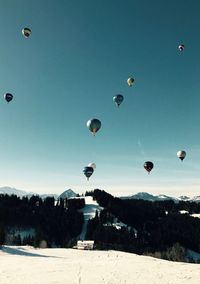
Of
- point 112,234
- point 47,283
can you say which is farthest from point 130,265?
point 112,234

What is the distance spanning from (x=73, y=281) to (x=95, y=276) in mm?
3421

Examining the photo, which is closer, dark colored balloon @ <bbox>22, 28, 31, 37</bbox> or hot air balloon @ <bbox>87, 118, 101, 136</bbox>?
hot air balloon @ <bbox>87, 118, 101, 136</bbox>

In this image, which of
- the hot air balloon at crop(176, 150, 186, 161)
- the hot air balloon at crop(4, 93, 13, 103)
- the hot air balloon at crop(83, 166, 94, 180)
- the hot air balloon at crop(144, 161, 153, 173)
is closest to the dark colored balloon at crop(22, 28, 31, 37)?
the hot air balloon at crop(4, 93, 13, 103)

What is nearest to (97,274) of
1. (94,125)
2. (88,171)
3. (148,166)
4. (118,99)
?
(94,125)

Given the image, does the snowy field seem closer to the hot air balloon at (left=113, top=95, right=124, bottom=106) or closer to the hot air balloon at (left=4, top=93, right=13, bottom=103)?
the hot air balloon at (left=113, top=95, right=124, bottom=106)

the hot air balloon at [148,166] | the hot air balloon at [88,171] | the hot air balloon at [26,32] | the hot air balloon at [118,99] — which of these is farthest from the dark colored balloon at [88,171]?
the hot air balloon at [26,32]

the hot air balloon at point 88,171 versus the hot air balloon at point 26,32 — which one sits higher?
the hot air balloon at point 26,32

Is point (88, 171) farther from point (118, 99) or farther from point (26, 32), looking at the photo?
point (26, 32)

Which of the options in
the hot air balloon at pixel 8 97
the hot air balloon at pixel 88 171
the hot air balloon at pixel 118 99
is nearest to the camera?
the hot air balloon at pixel 118 99

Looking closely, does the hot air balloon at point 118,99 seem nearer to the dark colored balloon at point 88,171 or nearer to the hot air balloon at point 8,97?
the dark colored balloon at point 88,171

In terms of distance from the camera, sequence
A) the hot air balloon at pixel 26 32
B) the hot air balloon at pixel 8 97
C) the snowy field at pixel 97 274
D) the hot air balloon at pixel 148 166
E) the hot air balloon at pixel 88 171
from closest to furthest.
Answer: the snowy field at pixel 97 274 < the hot air balloon at pixel 26 32 < the hot air balloon at pixel 8 97 < the hot air balloon at pixel 148 166 < the hot air balloon at pixel 88 171

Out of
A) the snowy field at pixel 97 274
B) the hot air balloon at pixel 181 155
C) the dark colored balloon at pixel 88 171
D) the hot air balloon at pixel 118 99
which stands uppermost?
→ the hot air balloon at pixel 118 99

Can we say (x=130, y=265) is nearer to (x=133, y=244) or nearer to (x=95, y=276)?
(x=95, y=276)

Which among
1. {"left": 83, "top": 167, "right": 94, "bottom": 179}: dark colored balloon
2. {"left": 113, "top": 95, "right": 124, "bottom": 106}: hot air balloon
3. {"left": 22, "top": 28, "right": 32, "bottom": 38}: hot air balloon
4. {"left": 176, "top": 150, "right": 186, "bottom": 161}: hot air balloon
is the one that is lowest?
{"left": 83, "top": 167, "right": 94, "bottom": 179}: dark colored balloon
